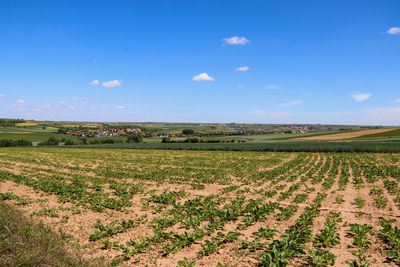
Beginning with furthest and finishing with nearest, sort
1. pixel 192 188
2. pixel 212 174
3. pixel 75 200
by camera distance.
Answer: pixel 212 174
pixel 192 188
pixel 75 200

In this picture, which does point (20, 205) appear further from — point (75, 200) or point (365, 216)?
point (365, 216)

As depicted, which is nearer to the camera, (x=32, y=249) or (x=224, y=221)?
(x=32, y=249)

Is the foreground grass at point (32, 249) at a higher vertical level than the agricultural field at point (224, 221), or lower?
higher

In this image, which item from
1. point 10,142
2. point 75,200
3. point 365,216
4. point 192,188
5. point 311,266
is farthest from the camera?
point 10,142

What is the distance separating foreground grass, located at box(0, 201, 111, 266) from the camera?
5547 millimetres

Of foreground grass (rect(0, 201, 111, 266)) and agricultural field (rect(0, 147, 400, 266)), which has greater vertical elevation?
foreground grass (rect(0, 201, 111, 266))

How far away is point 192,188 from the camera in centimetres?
1658

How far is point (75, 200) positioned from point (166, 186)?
6.38 m

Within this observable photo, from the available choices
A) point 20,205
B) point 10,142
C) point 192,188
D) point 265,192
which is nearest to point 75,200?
point 20,205

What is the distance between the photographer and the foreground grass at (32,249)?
555 centimetres

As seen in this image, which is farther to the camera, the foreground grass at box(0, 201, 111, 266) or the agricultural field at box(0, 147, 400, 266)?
the agricultural field at box(0, 147, 400, 266)

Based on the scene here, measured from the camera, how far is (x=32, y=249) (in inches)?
241

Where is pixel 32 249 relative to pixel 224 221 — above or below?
above

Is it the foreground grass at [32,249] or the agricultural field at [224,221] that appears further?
the agricultural field at [224,221]
